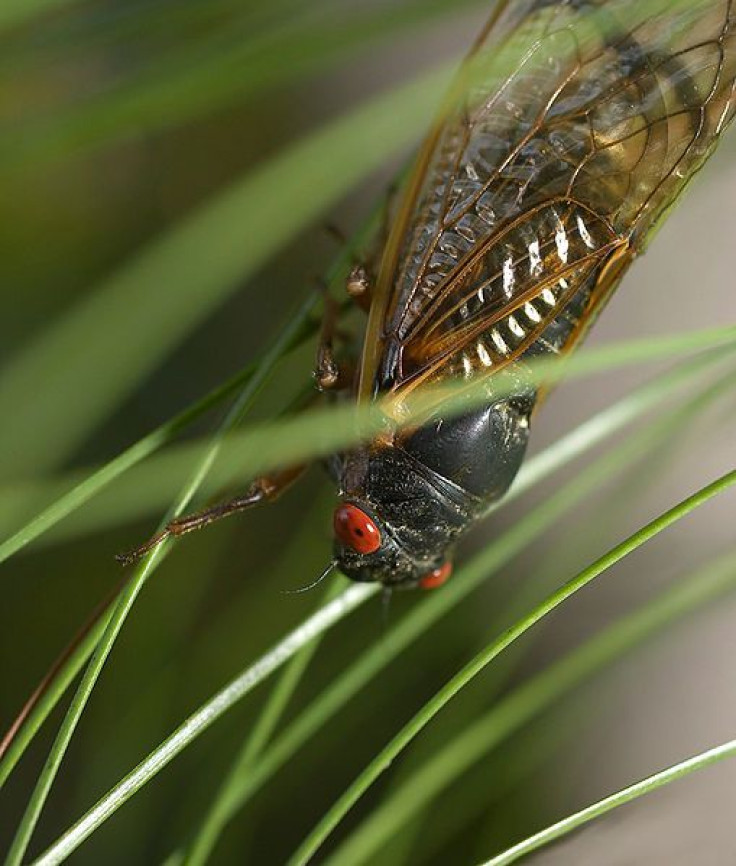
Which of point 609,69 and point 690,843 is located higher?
point 609,69

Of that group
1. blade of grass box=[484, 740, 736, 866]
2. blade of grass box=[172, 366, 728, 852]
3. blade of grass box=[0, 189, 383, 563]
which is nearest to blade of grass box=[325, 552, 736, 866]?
blade of grass box=[172, 366, 728, 852]

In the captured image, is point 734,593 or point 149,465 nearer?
point 149,465

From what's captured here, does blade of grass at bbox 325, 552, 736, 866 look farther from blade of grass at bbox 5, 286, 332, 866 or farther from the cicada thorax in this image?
blade of grass at bbox 5, 286, 332, 866

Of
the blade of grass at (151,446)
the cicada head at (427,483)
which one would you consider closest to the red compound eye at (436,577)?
the cicada head at (427,483)

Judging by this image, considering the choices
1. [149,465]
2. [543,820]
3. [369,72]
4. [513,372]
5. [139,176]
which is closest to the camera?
[149,465]

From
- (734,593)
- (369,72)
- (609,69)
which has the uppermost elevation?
(369,72)

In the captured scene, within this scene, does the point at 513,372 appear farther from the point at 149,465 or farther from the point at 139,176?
the point at 139,176

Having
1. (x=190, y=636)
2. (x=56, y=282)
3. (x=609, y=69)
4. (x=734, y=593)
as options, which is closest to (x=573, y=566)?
(x=734, y=593)
